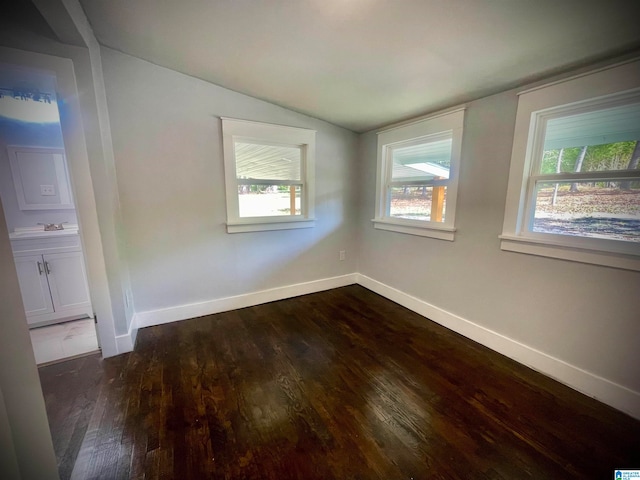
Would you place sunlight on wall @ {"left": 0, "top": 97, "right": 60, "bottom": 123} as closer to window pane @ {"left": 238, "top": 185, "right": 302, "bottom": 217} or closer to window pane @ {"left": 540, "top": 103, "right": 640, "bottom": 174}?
window pane @ {"left": 238, "top": 185, "right": 302, "bottom": 217}

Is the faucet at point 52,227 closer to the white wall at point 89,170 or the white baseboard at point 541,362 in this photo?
the white wall at point 89,170

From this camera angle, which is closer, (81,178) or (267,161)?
(81,178)

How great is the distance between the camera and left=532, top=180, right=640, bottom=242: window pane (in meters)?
1.58

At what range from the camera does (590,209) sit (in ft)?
5.64

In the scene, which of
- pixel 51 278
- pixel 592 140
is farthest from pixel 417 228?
pixel 51 278

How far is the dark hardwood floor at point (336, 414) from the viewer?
1292 mm

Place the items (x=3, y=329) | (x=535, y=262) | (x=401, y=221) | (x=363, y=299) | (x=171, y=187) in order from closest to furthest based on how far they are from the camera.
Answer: (x=3, y=329) < (x=535, y=262) < (x=171, y=187) < (x=401, y=221) < (x=363, y=299)

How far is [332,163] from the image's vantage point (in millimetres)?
3375

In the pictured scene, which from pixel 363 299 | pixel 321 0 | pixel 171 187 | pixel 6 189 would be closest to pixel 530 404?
pixel 363 299

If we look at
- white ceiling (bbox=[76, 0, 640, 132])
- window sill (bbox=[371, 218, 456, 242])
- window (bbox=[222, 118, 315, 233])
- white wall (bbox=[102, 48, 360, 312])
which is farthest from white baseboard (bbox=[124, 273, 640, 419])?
white ceiling (bbox=[76, 0, 640, 132])

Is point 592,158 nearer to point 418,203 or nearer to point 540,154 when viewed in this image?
point 540,154

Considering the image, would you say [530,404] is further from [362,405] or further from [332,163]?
[332,163]

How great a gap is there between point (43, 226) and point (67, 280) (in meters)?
0.64

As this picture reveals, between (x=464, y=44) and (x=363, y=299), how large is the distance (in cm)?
261
